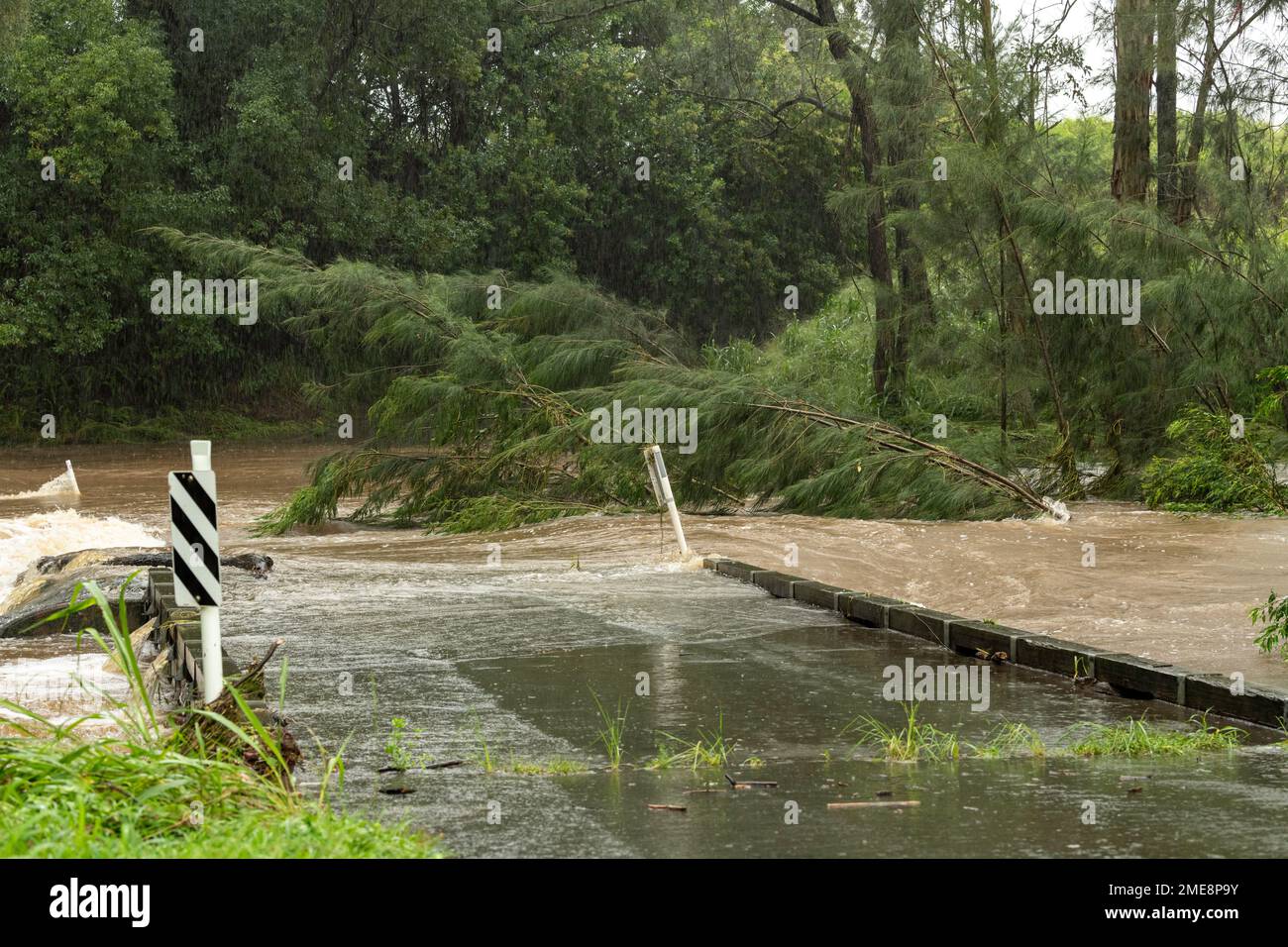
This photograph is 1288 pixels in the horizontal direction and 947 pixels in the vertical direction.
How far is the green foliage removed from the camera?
59.1ft

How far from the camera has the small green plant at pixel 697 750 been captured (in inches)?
244

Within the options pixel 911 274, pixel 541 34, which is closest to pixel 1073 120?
pixel 541 34

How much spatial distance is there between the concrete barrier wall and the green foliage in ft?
28.6

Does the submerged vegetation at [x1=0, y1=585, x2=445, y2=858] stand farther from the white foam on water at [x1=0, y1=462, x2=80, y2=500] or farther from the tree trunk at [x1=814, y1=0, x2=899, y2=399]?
the white foam on water at [x1=0, y1=462, x2=80, y2=500]

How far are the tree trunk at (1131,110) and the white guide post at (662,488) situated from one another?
36.2ft

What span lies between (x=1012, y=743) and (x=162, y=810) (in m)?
3.81

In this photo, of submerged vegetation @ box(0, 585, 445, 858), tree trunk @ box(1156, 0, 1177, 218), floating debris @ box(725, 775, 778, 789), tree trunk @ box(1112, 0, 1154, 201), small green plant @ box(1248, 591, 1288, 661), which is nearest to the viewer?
submerged vegetation @ box(0, 585, 445, 858)

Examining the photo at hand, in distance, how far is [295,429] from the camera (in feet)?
126

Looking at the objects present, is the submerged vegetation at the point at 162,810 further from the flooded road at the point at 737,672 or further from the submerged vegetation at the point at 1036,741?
the submerged vegetation at the point at 1036,741

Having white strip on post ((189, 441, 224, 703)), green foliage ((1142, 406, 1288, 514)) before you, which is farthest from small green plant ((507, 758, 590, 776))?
green foliage ((1142, 406, 1288, 514))

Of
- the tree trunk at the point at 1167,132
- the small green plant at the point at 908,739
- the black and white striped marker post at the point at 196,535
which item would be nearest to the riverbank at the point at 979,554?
the small green plant at the point at 908,739

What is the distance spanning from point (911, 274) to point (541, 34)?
20.4m

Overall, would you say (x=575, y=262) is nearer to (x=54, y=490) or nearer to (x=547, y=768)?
(x=54, y=490)
